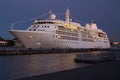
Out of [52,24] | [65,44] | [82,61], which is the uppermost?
[52,24]

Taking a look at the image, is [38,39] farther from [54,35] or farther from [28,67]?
[28,67]

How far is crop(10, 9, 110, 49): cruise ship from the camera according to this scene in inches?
2864

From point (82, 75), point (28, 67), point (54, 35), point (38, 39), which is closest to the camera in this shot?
point (82, 75)

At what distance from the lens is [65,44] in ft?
274

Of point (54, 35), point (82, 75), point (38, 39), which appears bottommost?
point (82, 75)

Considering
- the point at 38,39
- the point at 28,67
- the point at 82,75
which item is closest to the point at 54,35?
the point at 38,39

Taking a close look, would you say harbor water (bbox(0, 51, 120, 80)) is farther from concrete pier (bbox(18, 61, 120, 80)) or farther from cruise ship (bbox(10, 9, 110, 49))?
cruise ship (bbox(10, 9, 110, 49))

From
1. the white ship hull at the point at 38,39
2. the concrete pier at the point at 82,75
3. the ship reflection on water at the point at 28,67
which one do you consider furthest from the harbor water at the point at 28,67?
the white ship hull at the point at 38,39

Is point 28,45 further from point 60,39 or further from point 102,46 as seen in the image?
point 102,46

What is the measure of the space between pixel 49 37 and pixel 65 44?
9790mm

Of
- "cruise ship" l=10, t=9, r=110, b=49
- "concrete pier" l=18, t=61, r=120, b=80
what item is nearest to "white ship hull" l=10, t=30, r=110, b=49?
"cruise ship" l=10, t=9, r=110, b=49

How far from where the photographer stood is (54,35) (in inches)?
3029

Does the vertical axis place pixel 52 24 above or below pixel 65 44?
above

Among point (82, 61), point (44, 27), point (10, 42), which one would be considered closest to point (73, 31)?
point (44, 27)
